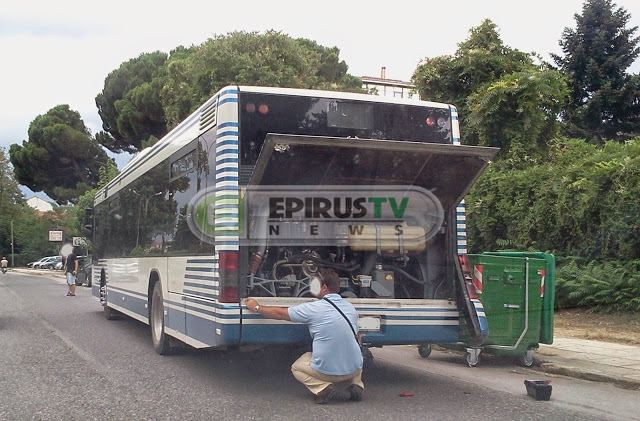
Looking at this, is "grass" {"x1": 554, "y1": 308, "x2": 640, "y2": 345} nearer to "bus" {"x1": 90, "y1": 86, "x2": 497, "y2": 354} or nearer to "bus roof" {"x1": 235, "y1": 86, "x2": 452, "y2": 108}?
"bus" {"x1": 90, "y1": 86, "x2": 497, "y2": 354}

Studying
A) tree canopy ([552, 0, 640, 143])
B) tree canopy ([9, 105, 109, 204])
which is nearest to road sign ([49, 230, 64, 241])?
tree canopy ([9, 105, 109, 204])

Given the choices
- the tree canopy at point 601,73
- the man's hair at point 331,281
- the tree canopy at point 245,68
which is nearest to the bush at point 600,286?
the man's hair at point 331,281

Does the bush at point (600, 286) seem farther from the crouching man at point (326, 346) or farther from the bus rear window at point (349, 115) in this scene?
the crouching man at point (326, 346)

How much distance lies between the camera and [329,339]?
21.8 ft

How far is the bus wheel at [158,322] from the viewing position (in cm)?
955

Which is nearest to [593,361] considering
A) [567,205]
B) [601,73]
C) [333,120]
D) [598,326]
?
[598,326]

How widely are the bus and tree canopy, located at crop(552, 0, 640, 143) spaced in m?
23.4

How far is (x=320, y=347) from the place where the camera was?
668cm

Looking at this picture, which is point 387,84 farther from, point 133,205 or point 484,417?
point 484,417

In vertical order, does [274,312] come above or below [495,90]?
below

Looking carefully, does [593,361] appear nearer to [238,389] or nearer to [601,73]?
[238,389]

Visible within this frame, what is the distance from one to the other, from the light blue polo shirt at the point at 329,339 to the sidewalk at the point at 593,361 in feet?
10.5

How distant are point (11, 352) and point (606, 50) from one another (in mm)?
27133

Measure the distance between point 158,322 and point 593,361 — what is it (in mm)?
5678
